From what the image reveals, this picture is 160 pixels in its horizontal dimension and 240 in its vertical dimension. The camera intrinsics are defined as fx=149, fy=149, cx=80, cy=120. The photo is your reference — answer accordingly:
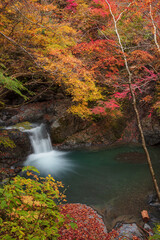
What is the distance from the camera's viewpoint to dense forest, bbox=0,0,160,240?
519cm

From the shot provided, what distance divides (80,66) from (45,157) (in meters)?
6.27

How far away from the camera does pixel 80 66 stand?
7.77 m

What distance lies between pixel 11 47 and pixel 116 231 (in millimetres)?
7978

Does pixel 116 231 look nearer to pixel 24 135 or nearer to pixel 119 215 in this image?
pixel 119 215

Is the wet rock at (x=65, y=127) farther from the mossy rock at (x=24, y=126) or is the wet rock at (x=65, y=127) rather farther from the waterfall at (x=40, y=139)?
the mossy rock at (x=24, y=126)

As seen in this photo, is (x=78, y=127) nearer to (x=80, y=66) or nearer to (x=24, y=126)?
(x=24, y=126)

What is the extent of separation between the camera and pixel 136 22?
11680 millimetres

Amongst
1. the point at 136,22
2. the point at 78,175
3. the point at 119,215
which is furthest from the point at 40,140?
the point at 136,22

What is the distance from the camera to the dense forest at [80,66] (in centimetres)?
519

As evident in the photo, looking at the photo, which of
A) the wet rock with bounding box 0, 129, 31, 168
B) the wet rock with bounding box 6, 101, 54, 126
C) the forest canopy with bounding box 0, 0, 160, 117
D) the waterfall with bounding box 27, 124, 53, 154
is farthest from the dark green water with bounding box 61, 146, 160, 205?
the wet rock with bounding box 6, 101, 54, 126

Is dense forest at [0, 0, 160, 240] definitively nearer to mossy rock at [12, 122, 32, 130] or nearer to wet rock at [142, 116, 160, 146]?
wet rock at [142, 116, 160, 146]

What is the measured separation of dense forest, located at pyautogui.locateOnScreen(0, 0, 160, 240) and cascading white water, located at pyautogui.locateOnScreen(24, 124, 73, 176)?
63 centimetres

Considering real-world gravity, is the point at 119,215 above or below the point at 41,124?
Result: below

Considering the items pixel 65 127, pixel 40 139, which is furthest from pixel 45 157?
pixel 65 127
